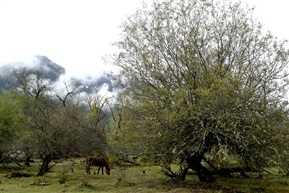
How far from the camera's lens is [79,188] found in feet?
51.1

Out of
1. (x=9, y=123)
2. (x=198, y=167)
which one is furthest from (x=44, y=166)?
(x=198, y=167)

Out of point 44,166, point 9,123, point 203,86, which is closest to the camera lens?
point 203,86

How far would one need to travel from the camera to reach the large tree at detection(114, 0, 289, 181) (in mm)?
13484

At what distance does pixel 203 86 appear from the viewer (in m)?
14.5

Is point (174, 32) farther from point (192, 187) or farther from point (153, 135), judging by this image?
point (192, 187)

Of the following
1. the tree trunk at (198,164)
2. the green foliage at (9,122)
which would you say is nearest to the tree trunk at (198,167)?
the tree trunk at (198,164)

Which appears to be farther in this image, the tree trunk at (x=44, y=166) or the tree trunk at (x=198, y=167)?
the tree trunk at (x=44, y=166)

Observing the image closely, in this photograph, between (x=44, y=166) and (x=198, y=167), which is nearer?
(x=198, y=167)

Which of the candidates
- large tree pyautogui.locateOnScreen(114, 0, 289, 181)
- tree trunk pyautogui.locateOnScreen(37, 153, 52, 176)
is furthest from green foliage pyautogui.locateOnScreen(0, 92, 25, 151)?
large tree pyautogui.locateOnScreen(114, 0, 289, 181)

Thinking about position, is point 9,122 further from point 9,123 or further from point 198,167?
point 198,167

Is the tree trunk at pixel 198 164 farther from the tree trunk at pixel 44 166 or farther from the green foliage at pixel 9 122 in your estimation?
the green foliage at pixel 9 122

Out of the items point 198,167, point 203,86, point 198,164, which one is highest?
point 203,86

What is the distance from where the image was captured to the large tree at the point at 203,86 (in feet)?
44.2

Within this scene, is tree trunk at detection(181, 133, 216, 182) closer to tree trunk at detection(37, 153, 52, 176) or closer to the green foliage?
tree trunk at detection(37, 153, 52, 176)
